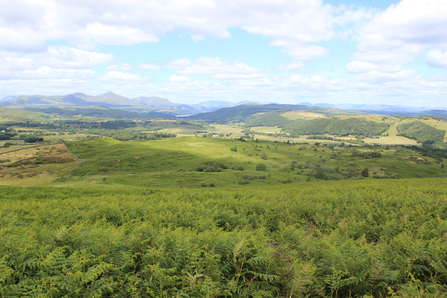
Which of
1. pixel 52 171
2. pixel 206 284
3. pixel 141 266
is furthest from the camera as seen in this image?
pixel 52 171

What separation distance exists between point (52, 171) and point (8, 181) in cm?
1509

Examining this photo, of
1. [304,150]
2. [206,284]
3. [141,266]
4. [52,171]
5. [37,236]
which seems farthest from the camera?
[304,150]

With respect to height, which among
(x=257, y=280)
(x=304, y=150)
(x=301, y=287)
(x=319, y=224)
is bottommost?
(x=304, y=150)

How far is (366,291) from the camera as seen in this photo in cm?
664

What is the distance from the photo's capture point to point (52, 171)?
78125 mm

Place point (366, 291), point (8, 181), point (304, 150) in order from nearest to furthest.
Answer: point (366, 291), point (8, 181), point (304, 150)

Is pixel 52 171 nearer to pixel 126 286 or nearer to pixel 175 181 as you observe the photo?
pixel 175 181

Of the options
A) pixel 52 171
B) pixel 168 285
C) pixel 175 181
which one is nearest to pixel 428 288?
pixel 168 285

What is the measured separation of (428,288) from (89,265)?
32.9ft

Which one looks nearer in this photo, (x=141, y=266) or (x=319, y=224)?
(x=141, y=266)

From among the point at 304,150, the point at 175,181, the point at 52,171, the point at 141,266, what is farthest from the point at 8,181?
the point at 304,150

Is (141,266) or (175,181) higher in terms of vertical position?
(141,266)

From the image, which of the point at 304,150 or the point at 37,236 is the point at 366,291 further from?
the point at 304,150

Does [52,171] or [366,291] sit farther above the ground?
[366,291]
